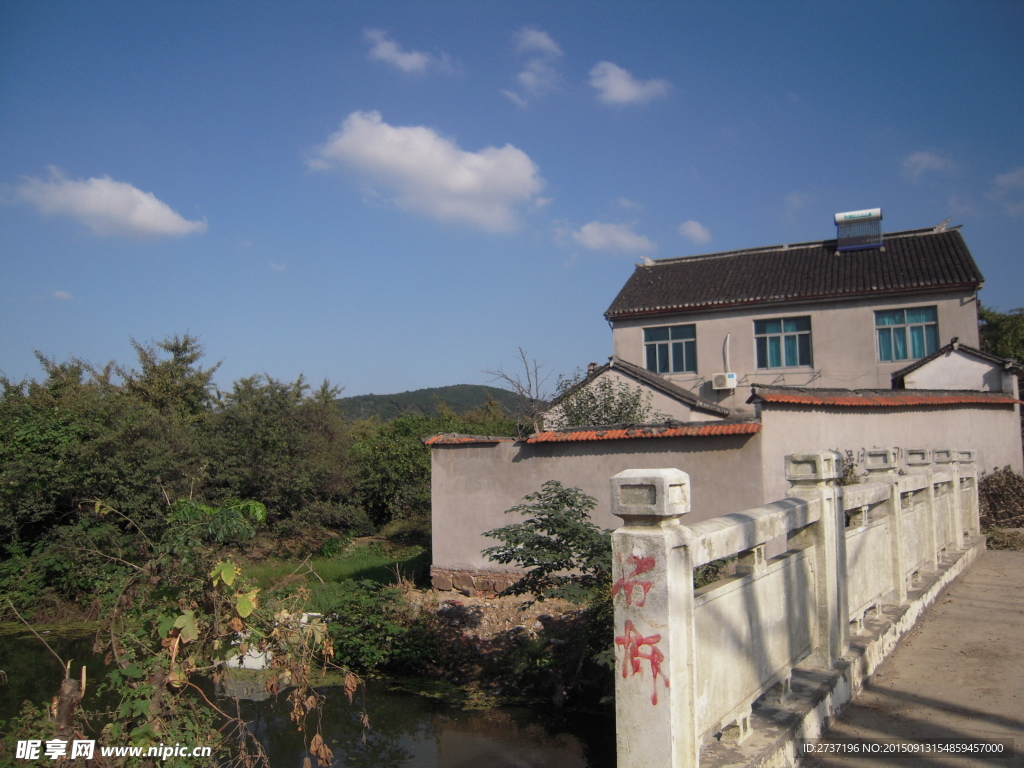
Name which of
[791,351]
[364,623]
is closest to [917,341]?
[791,351]

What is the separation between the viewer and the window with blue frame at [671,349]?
77.0 feet

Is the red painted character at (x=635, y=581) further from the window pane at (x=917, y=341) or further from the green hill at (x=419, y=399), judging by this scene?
the green hill at (x=419, y=399)

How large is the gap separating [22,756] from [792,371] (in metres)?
21.6

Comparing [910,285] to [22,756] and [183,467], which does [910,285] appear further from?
[22,756]

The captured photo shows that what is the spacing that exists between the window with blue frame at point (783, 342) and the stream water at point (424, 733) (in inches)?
652

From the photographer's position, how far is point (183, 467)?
16.7 metres

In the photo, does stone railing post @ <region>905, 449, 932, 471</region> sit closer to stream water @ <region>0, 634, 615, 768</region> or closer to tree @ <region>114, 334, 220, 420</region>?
stream water @ <region>0, 634, 615, 768</region>

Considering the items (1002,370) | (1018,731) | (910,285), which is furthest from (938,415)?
(1018,731)

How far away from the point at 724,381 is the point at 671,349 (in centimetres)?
297

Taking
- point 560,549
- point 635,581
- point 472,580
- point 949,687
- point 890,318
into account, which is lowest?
point 472,580

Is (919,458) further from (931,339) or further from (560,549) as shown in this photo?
(931,339)

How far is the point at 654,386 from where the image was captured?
55.4 ft

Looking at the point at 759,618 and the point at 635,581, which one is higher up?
the point at 635,581

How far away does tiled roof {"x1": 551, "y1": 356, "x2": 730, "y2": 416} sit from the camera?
1628cm
